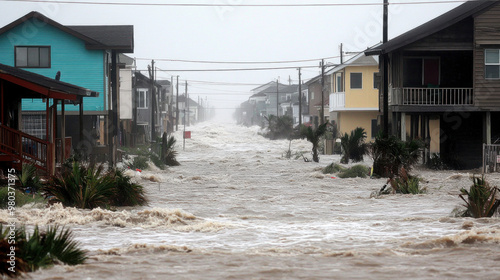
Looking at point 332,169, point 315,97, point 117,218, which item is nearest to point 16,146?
point 117,218

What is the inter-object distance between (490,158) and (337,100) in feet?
A: 72.3

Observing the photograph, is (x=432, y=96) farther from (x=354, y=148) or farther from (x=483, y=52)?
(x=354, y=148)

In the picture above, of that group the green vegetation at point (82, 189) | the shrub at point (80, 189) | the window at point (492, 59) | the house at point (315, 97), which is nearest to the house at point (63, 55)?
the window at point (492, 59)

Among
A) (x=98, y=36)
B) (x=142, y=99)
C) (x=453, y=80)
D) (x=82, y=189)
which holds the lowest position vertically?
(x=82, y=189)

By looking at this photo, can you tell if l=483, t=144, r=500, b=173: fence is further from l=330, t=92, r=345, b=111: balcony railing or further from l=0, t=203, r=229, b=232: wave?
l=330, t=92, r=345, b=111: balcony railing

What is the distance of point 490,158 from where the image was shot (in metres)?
30.4

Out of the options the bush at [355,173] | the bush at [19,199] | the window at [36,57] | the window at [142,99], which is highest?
the window at [36,57]

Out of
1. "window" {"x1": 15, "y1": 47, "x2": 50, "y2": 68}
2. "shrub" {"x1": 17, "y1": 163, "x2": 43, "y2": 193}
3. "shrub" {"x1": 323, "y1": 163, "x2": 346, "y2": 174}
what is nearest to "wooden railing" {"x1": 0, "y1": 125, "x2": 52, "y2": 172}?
"shrub" {"x1": 17, "y1": 163, "x2": 43, "y2": 193}

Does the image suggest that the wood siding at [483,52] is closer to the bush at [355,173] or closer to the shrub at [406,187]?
the bush at [355,173]

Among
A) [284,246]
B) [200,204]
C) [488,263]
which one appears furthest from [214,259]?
[200,204]

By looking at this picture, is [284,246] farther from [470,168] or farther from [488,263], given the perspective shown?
[470,168]

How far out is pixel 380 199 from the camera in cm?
2228

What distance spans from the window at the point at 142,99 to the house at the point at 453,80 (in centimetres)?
3851

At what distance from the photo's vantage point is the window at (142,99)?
69.9 metres
